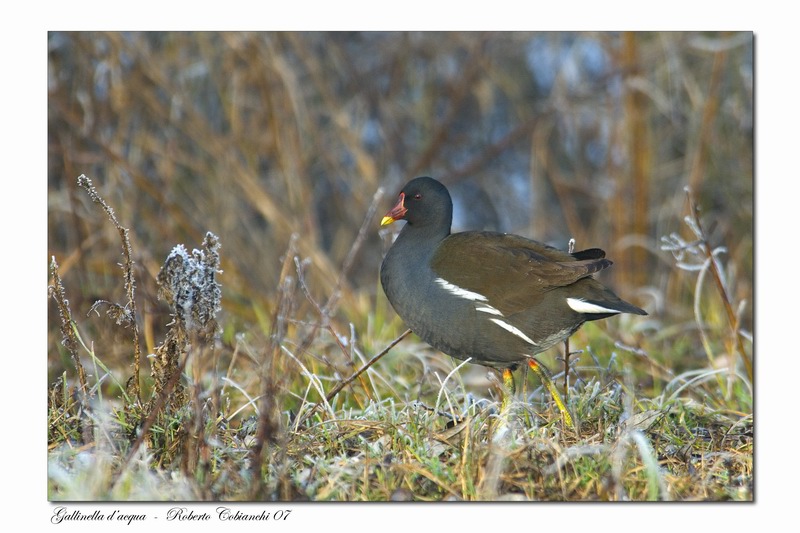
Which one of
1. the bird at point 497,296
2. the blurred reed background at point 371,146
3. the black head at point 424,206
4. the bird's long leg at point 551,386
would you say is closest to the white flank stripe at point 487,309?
the bird at point 497,296

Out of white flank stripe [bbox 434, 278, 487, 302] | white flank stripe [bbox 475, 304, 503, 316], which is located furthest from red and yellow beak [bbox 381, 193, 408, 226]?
white flank stripe [bbox 475, 304, 503, 316]

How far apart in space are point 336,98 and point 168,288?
4.09 meters

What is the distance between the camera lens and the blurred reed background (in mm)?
5359

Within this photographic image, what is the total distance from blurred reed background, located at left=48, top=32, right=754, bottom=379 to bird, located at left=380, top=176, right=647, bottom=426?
1.76 meters

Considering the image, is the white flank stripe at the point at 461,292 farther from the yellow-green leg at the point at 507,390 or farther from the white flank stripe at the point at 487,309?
the yellow-green leg at the point at 507,390

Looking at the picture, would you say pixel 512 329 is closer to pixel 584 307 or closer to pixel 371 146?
pixel 584 307

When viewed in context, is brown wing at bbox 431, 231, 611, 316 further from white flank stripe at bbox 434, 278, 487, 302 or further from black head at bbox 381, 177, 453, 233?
black head at bbox 381, 177, 453, 233

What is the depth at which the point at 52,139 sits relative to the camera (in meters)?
5.17

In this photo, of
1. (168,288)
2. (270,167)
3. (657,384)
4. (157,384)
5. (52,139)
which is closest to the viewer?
(168,288)

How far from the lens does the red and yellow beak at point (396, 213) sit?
134 inches

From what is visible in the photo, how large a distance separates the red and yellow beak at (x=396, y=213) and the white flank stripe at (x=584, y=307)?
0.72 metres

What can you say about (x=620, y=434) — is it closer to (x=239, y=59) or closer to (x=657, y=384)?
(x=657, y=384)

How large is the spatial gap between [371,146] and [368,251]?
845 mm
